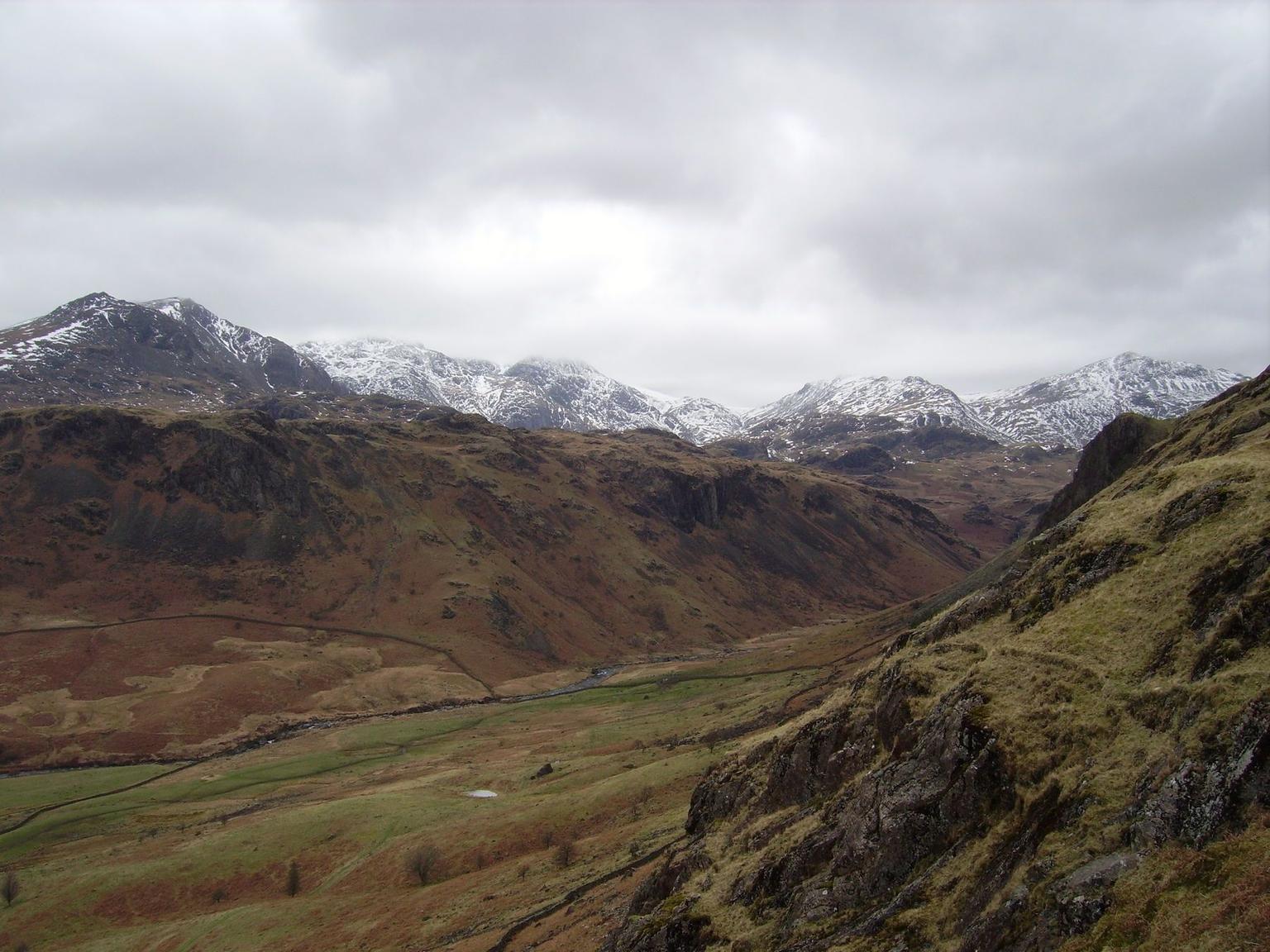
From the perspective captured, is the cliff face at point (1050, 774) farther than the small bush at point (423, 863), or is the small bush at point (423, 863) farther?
the small bush at point (423, 863)

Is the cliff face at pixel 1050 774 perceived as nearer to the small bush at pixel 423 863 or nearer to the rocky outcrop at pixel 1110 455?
the small bush at pixel 423 863

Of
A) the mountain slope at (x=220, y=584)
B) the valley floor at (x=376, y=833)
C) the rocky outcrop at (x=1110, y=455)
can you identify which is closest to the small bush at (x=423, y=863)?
the valley floor at (x=376, y=833)

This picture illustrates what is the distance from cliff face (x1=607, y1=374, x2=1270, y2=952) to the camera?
1459cm

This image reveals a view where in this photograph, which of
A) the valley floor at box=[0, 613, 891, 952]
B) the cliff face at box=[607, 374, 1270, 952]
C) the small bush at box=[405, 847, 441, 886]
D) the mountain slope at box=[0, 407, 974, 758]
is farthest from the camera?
the mountain slope at box=[0, 407, 974, 758]

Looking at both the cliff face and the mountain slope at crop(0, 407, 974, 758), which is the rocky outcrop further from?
the mountain slope at crop(0, 407, 974, 758)

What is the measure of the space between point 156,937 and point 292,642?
100372mm

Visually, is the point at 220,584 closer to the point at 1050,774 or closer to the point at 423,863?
the point at 423,863

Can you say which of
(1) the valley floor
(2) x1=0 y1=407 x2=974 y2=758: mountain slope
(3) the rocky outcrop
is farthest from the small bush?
(3) the rocky outcrop

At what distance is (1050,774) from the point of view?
18.6 m

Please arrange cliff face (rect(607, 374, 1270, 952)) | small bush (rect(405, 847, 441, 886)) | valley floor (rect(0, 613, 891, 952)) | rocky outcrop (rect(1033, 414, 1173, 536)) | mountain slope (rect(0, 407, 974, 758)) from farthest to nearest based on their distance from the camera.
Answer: mountain slope (rect(0, 407, 974, 758)), rocky outcrop (rect(1033, 414, 1173, 536)), small bush (rect(405, 847, 441, 886)), valley floor (rect(0, 613, 891, 952)), cliff face (rect(607, 374, 1270, 952))

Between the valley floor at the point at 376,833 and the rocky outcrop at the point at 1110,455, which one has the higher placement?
the rocky outcrop at the point at 1110,455

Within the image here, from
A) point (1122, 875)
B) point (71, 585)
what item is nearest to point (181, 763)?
point (71, 585)

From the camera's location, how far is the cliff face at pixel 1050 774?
1459 cm

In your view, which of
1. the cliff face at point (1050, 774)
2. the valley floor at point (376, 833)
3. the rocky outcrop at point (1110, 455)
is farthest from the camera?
the rocky outcrop at point (1110, 455)
